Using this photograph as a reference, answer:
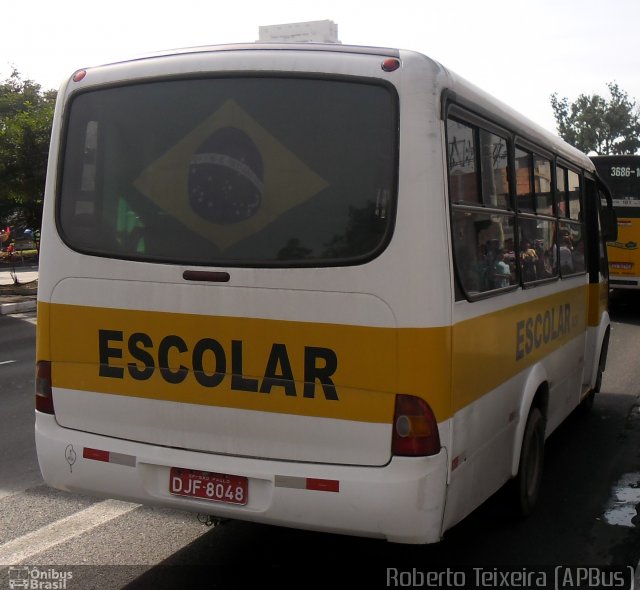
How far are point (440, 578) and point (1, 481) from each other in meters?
3.26

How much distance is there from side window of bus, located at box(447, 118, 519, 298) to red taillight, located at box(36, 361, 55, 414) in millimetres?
2138

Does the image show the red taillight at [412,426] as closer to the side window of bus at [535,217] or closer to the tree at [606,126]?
the side window of bus at [535,217]

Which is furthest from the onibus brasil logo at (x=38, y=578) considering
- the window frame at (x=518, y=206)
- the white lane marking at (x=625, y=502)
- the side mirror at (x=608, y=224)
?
the side mirror at (x=608, y=224)

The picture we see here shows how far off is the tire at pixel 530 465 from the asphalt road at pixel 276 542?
10cm

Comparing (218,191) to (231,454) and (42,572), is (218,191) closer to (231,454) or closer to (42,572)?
(231,454)

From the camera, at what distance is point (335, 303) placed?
3791 millimetres

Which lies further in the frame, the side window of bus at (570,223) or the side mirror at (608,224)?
the side mirror at (608,224)

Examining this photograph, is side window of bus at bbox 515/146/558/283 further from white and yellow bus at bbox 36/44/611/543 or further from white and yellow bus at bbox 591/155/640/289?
white and yellow bus at bbox 591/155/640/289

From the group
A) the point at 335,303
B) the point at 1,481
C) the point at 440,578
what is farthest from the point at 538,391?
the point at 1,481

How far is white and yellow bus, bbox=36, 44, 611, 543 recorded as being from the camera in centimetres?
375

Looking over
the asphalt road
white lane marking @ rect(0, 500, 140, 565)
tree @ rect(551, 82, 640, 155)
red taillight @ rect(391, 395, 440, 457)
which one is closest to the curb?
the asphalt road

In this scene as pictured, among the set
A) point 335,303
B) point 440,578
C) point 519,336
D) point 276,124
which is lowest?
point 440,578

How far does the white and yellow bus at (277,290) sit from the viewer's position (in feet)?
12.3

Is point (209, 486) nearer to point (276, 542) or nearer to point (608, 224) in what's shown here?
point (276, 542)
